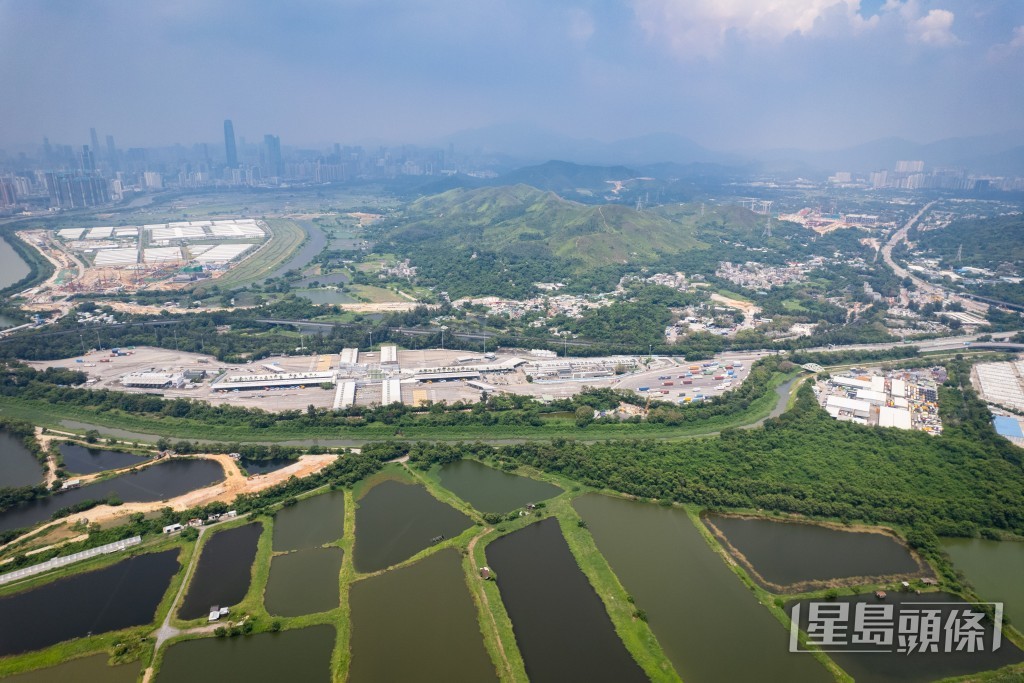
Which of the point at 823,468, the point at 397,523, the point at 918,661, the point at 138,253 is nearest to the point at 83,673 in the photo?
the point at 397,523

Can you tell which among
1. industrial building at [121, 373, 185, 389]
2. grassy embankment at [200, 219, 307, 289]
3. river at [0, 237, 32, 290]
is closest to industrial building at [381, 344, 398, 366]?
industrial building at [121, 373, 185, 389]

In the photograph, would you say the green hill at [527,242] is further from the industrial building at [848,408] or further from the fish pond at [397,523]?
the fish pond at [397,523]

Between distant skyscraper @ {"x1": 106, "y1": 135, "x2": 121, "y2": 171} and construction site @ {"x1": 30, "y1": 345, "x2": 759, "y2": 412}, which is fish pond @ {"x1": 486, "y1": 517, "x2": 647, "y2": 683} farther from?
distant skyscraper @ {"x1": 106, "y1": 135, "x2": 121, "y2": 171}

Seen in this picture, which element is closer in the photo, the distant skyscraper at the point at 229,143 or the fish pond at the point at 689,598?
the fish pond at the point at 689,598

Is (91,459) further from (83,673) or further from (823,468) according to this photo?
(823,468)

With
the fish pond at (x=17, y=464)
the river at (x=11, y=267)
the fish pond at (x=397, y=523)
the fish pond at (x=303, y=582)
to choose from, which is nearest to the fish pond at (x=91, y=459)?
the fish pond at (x=17, y=464)

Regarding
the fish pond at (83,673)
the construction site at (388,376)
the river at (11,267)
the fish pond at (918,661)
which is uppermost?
the river at (11,267)

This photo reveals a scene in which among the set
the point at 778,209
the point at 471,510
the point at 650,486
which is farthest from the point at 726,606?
the point at 778,209

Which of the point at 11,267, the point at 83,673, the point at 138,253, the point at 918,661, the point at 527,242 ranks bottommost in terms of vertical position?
the point at 918,661
